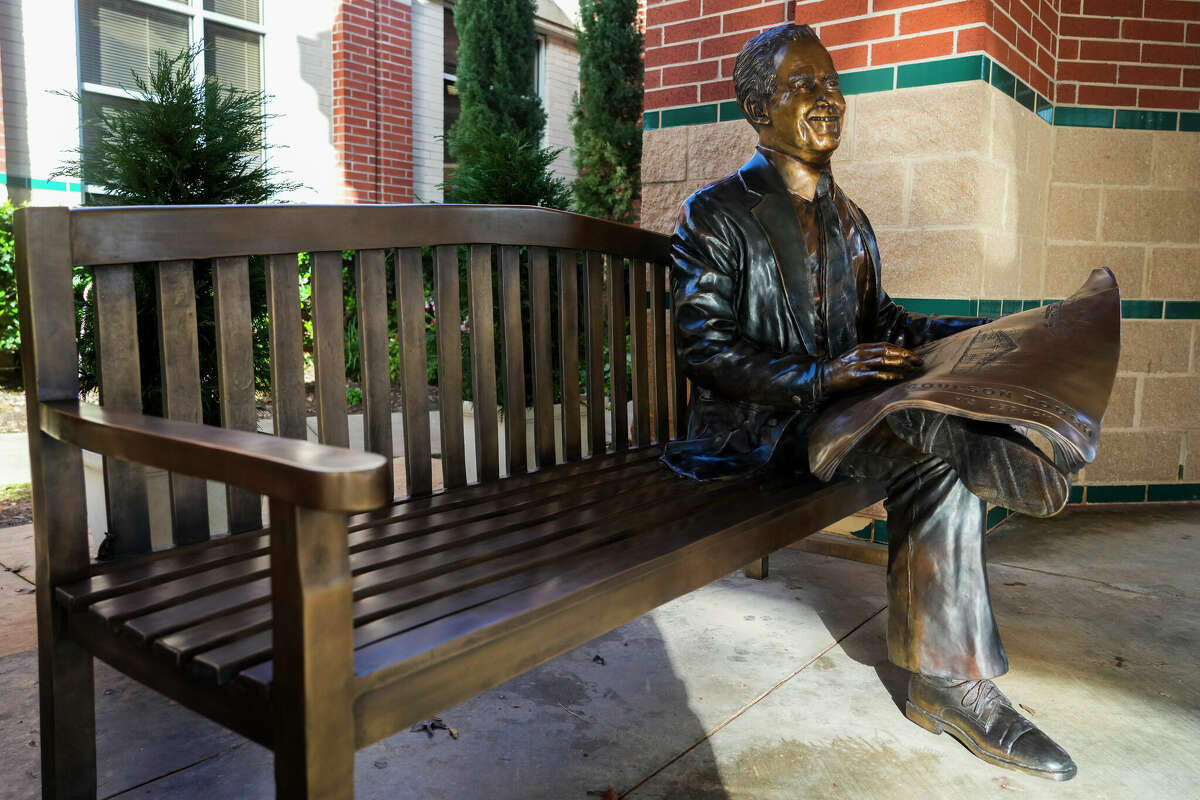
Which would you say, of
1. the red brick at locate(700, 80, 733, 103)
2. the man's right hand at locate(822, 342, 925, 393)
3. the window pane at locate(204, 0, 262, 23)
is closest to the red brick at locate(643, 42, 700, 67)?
the red brick at locate(700, 80, 733, 103)

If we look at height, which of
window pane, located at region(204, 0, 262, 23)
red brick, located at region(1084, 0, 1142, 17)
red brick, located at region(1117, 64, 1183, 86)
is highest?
window pane, located at region(204, 0, 262, 23)

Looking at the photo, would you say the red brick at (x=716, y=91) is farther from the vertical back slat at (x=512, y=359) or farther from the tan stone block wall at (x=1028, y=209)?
the vertical back slat at (x=512, y=359)

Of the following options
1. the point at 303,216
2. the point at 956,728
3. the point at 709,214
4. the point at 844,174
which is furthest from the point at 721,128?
the point at 956,728

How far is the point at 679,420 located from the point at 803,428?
0.73 meters

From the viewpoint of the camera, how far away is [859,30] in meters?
3.44

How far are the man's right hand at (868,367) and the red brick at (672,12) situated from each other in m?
2.29

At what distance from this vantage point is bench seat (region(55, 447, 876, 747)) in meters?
1.25

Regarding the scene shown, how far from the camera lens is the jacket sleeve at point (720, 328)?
82.7 inches

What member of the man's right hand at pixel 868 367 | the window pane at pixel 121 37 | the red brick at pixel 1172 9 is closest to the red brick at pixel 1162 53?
the red brick at pixel 1172 9

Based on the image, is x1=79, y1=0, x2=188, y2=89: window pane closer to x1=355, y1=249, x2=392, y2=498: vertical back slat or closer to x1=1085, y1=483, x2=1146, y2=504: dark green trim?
x1=355, y1=249, x2=392, y2=498: vertical back slat

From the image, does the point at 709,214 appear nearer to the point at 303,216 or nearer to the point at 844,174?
the point at 303,216

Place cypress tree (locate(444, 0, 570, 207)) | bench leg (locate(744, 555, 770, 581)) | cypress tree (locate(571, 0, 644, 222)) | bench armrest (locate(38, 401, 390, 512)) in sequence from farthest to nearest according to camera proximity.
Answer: cypress tree (locate(571, 0, 644, 222))
cypress tree (locate(444, 0, 570, 207))
bench leg (locate(744, 555, 770, 581))
bench armrest (locate(38, 401, 390, 512))

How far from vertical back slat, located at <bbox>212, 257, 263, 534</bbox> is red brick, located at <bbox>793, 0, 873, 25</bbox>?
2.40 m

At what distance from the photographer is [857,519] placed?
140 inches
